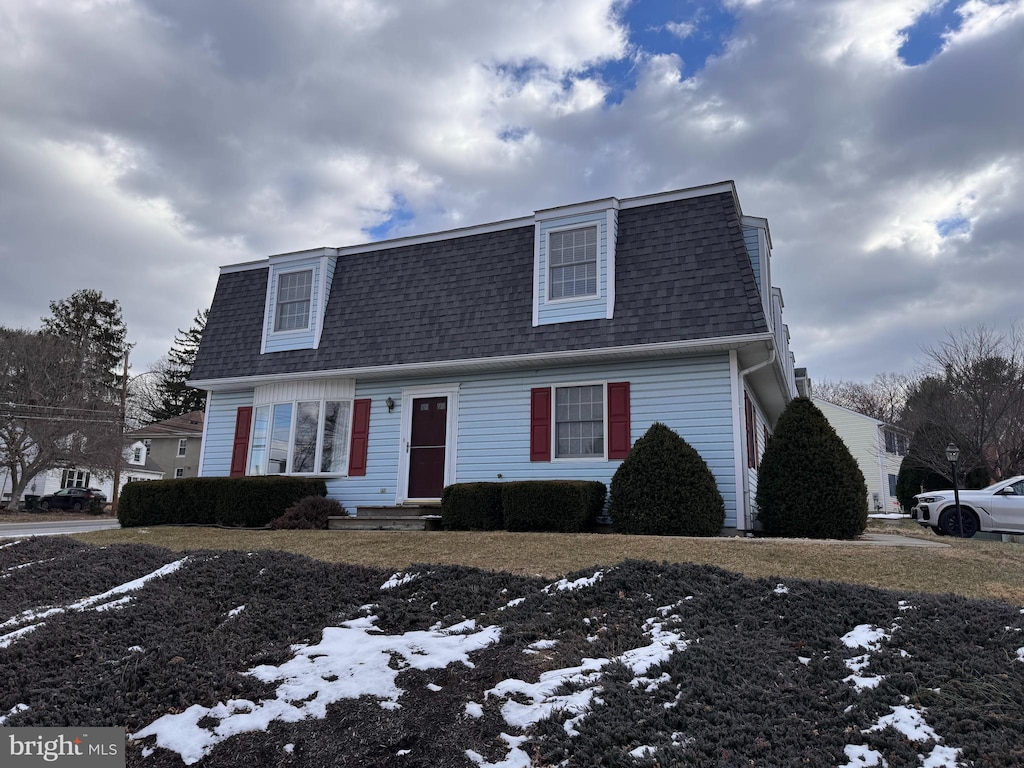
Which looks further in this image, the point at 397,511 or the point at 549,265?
the point at 549,265

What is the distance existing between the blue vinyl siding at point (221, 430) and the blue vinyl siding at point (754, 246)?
971cm

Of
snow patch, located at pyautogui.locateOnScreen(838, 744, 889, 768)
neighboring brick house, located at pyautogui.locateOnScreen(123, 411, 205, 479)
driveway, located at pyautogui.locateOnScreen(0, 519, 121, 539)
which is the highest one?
neighboring brick house, located at pyautogui.locateOnScreen(123, 411, 205, 479)

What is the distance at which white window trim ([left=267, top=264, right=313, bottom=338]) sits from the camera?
13305mm

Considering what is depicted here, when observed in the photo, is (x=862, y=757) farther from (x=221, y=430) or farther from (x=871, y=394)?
(x=871, y=394)

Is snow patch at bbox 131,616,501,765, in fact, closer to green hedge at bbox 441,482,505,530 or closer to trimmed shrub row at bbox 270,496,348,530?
green hedge at bbox 441,482,505,530

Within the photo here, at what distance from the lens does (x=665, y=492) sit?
9172 millimetres

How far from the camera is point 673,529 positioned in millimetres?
9086

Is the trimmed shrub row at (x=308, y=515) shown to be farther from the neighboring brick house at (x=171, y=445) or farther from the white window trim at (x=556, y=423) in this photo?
the neighboring brick house at (x=171, y=445)

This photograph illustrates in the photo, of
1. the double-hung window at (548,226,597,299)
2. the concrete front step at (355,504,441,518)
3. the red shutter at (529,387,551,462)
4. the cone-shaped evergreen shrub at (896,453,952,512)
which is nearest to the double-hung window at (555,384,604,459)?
the red shutter at (529,387,551,462)

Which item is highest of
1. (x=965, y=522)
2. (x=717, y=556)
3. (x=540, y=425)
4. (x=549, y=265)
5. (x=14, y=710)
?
(x=549, y=265)

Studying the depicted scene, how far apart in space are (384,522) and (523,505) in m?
2.53

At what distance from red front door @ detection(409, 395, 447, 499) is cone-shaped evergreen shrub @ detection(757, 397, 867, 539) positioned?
5.24m

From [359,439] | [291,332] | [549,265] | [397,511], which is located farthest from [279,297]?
[549,265]

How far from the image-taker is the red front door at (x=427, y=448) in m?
11.9
